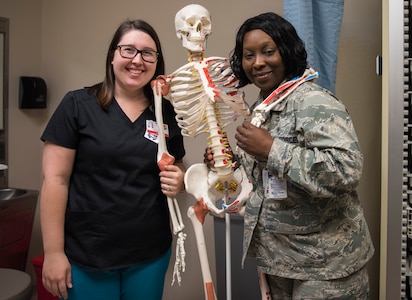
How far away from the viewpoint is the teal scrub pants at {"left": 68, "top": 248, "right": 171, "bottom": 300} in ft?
4.36

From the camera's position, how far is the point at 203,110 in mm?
1353

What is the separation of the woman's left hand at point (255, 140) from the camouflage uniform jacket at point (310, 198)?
0.07 ft

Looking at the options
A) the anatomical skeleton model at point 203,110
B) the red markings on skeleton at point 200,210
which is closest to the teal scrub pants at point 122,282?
the anatomical skeleton model at point 203,110

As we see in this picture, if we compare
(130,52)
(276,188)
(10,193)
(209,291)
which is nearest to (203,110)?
(130,52)

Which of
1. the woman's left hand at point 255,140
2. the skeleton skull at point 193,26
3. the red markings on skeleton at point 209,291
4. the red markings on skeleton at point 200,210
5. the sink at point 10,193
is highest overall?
the skeleton skull at point 193,26

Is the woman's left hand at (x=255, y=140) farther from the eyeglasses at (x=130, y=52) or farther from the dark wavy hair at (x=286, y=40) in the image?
the eyeglasses at (x=130, y=52)

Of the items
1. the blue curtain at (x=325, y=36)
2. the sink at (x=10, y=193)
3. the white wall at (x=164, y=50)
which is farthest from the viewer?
the sink at (x=10, y=193)

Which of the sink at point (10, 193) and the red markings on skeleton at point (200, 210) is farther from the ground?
the red markings on skeleton at point (200, 210)

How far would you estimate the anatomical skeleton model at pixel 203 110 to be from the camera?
133 centimetres

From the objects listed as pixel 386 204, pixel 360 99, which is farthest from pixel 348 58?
pixel 386 204

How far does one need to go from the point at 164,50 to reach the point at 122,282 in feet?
4.78

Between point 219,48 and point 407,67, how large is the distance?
1.15 m

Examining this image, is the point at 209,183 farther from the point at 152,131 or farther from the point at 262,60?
the point at 262,60

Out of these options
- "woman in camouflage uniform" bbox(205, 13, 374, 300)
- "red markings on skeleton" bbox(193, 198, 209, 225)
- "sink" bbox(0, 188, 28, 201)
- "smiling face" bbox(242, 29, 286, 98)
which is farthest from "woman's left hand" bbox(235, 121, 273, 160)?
"sink" bbox(0, 188, 28, 201)
